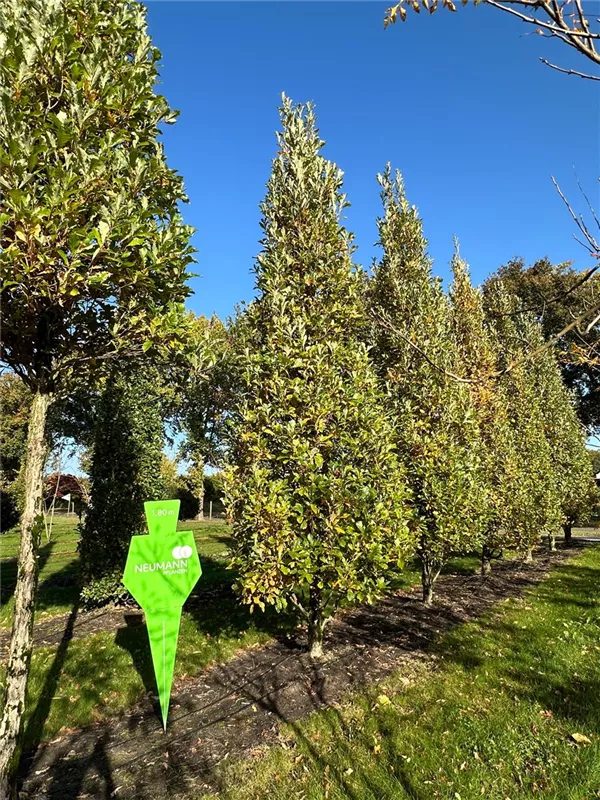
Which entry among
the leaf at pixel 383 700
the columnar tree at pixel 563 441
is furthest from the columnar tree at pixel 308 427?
the columnar tree at pixel 563 441

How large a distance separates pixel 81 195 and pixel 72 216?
0.30m

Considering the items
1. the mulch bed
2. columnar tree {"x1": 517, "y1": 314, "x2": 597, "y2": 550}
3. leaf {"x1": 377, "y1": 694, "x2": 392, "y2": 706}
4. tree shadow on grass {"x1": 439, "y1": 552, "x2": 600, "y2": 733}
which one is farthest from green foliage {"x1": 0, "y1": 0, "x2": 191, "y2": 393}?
columnar tree {"x1": 517, "y1": 314, "x2": 597, "y2": 550}

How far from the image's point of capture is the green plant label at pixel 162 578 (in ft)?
19.4

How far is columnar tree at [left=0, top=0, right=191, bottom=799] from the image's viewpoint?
12.8ft

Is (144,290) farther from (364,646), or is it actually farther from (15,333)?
(364,646)

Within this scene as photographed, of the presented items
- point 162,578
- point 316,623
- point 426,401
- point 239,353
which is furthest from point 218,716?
point 426,401

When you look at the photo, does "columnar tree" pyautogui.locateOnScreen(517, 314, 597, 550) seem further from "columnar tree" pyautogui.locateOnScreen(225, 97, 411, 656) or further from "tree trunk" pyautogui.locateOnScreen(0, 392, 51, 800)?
"tree trunk" pyautogui.locateOnScreen(0, 392, 51, 800)

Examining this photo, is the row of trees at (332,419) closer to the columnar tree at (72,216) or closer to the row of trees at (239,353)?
the row of trees at (239,353)

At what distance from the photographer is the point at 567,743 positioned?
4852 mm

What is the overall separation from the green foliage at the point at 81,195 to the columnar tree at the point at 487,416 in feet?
35.0

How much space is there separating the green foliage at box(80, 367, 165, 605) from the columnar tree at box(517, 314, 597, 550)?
57.3 feet

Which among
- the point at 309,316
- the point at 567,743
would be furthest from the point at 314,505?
the point at 567,743

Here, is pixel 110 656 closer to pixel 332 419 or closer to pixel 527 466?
pixel 332 419

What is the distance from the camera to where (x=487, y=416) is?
15609 millimetres
